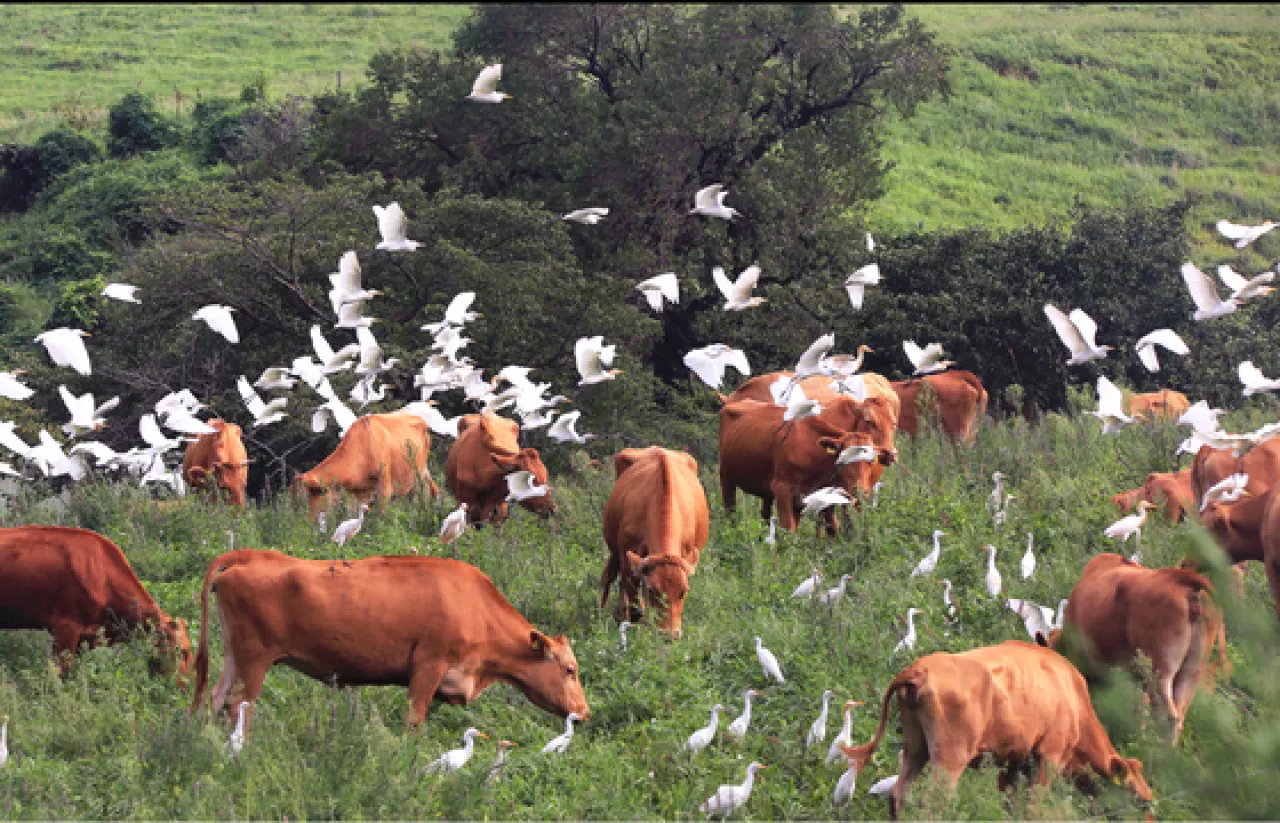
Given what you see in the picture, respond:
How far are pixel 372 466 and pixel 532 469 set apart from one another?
187 cm

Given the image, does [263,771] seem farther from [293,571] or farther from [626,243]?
[626,243]

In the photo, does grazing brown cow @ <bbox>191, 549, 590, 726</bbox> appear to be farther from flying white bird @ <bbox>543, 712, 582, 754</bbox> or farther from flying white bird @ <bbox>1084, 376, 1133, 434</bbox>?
flying white bird @ <bbox>1084, 376, 1133, 434</bbox>

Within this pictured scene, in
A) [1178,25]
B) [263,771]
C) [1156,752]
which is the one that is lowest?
[1178,25]

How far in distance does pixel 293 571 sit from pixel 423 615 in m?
0.78

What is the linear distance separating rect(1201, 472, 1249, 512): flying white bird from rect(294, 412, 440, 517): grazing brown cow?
7.07 meters

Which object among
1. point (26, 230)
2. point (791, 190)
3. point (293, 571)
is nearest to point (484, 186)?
point (791, 190)

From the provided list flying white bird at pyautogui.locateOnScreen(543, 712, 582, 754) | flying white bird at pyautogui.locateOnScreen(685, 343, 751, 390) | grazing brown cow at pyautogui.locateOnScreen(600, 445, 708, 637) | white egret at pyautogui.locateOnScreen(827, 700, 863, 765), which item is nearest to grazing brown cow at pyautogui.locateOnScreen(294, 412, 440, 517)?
flying white bird at pyautogui.locateOnScreen(685, 343, 751, 390)

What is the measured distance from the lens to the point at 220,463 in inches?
615

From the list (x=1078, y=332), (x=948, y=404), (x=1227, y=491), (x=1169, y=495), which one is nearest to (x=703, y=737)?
(x=1227, y=491)

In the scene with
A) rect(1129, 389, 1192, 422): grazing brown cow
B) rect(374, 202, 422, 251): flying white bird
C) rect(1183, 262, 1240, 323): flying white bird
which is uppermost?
rect(1183, 262, 1240, 323): flying white bird

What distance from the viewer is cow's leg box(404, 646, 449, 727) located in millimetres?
8453

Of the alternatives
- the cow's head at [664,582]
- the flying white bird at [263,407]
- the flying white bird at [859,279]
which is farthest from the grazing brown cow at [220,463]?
the flying white bird at [859,279]

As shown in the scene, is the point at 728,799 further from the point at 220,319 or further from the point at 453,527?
the point at 220,319

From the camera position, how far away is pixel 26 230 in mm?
39438
